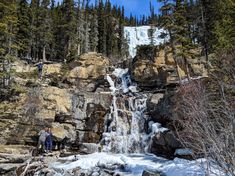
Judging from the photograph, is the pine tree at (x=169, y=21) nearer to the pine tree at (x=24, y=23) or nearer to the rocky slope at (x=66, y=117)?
the rocky slope at (x=66, y=117)

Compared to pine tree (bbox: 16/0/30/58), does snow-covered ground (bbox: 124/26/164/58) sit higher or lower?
higher

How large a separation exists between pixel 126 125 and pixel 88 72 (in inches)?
542

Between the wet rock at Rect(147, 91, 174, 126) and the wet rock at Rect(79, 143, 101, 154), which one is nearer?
the wet rock at Rect(147, 91, 174, 126)

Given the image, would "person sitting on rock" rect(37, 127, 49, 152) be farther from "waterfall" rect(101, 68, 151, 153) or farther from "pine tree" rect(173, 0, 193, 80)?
"pine tree" rect(173, 0, 193, 80)

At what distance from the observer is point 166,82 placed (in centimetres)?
3791

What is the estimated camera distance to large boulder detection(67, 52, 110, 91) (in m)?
39.9

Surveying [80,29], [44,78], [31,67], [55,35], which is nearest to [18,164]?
[44,78]

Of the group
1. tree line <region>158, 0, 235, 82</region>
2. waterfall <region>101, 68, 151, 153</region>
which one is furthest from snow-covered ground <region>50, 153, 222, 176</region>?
tree line <region>158, 0, 235, 82</region>

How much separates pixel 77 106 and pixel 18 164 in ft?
32.7

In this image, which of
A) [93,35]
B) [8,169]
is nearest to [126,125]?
[8,169]

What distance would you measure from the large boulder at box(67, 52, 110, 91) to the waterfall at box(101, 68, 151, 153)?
679 centimetres

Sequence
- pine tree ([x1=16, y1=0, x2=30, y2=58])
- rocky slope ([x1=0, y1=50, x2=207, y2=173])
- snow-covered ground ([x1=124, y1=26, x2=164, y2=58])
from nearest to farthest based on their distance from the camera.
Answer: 1. rocky slope ([x1=0, y1=50, x2=207, y2=173])
2. pine tree ([x1=16, y1=0, x2=30, y2=58])
3. snow-covered ground ([x1=124, y1=26, x2=164, y2=58])

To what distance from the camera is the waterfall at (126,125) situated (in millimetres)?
27062

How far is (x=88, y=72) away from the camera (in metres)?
41.4
